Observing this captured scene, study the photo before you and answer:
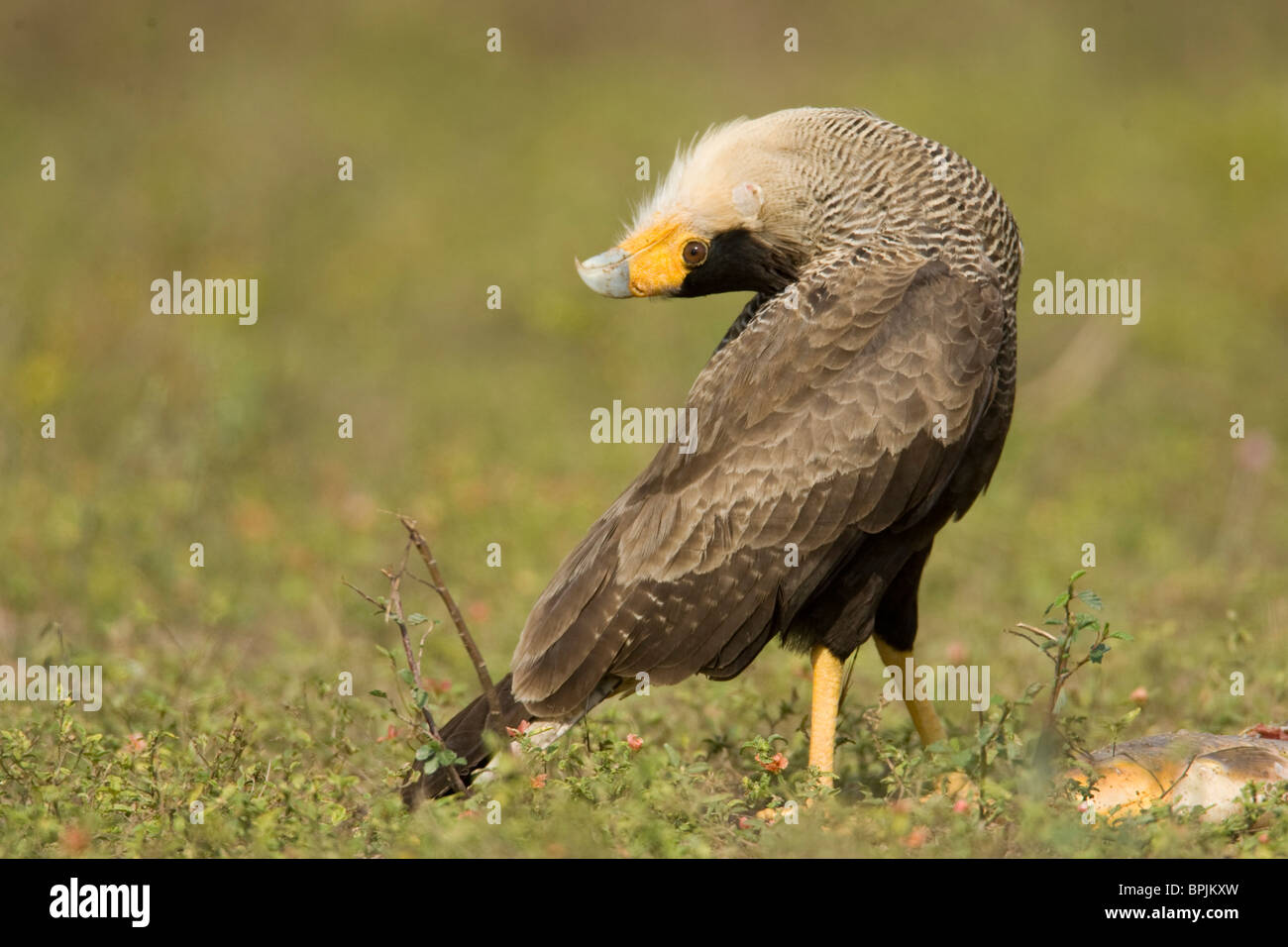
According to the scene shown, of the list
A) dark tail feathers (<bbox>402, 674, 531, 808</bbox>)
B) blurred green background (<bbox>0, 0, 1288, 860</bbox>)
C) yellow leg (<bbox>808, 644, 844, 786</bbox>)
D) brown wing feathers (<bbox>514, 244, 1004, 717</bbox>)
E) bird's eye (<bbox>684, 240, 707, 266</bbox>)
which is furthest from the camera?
blurred green background (<bbox>0, 0, 1288, 860</bbox>)

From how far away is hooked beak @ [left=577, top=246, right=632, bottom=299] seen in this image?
190 inches

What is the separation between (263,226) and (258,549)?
584cm

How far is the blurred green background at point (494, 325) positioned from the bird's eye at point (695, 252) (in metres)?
1.71

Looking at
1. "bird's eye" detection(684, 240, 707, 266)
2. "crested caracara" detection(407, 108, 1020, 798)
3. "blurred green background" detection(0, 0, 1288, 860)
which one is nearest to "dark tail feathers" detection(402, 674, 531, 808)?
"crested caracara" detection(407, 108, 1020, 798)

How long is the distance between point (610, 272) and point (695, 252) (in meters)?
0.26

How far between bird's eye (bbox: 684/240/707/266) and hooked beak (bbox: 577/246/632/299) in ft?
0.58

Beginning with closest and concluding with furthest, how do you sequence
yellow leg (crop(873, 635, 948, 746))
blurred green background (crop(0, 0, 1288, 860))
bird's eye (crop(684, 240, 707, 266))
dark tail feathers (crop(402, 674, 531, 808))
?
1. dark tail feathers (crop(402, 674, 531, 808))
2. bird's eye (crop(684, 240, 707, 266))
3. yellow leg (crop(873, 635, 948, 746))
4. blurred green background (crop(0, 0, 1288, 860))

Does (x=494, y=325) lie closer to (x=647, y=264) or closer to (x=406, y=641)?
(x=647, y=264)

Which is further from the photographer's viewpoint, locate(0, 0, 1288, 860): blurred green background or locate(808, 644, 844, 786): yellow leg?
locate(0, 0, 1288, 860): blurred green background

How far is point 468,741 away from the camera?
4.71 m

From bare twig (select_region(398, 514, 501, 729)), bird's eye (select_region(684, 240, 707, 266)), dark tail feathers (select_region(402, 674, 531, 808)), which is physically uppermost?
bird's eye (select_region(684, 240, 707, 266))

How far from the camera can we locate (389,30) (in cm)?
1645

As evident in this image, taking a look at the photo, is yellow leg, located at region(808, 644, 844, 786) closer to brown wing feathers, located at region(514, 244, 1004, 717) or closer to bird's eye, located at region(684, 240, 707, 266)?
brown wing feathers, located at region(514, 244, 1004, 717)

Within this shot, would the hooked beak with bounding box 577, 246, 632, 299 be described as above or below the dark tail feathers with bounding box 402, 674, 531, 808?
above
